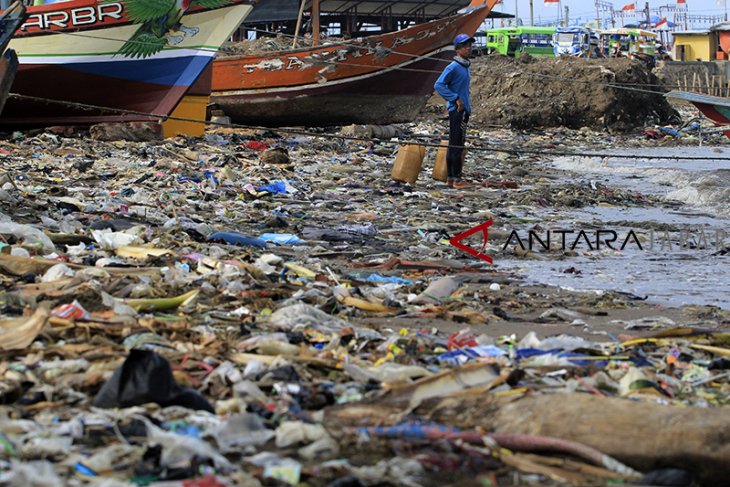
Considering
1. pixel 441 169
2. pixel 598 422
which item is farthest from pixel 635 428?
pixel 441 169

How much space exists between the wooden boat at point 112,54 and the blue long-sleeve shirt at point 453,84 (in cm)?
447

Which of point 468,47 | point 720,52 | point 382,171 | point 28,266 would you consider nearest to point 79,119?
point 382,171

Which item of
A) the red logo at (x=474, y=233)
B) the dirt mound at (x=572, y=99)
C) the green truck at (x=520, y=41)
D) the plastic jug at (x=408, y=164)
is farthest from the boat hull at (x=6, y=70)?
the green truck at (x=520, y=41)

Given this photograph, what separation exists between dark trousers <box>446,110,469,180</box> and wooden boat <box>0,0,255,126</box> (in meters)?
4.55

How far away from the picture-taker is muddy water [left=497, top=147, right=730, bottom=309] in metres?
6.80

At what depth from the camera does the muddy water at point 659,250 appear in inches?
268

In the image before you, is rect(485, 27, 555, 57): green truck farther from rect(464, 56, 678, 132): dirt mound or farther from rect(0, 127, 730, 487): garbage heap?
rect(0, 127, 730, 487): garbage heap

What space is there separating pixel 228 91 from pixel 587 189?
908 cm

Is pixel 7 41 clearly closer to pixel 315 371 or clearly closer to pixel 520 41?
pixel 315 371

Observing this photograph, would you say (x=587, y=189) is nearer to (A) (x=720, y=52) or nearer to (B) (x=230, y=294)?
(B) (x=230, y=294)

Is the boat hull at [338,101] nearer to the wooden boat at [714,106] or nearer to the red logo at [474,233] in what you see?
the wooden boat at [714,106]

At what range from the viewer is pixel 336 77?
18906mm

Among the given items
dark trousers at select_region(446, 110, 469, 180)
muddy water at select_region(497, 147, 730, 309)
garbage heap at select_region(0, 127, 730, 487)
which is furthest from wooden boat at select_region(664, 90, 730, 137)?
garbage heap at select_region(0, 127, 730, 487)

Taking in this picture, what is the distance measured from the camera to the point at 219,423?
10.7ft
